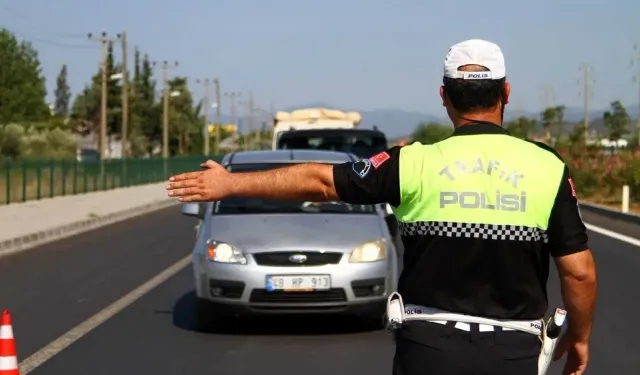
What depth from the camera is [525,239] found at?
3.47m

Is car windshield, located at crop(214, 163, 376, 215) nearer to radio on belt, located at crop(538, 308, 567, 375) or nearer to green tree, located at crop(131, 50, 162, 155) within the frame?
radio on belt, located at crop(538, 308, 567, 375)

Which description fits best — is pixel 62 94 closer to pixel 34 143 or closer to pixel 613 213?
pixel 34 143

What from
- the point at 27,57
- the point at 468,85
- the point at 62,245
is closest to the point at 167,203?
the point at 62,245

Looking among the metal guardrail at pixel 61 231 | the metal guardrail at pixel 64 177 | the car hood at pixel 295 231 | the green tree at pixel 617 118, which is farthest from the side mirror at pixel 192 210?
the green tree at pixel 617 118

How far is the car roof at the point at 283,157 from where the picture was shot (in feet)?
38.1

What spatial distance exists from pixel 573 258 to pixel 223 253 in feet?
22.3

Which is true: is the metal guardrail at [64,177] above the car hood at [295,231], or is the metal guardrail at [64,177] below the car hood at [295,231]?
below

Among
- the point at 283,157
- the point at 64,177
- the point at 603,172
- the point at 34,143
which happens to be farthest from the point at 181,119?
the point at 283,157

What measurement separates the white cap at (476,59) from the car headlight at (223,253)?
21.7 feet

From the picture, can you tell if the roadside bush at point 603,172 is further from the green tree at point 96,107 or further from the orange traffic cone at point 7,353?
the green tree at point 96,107

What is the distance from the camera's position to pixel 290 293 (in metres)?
9.96

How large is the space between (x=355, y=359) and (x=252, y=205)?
247cm

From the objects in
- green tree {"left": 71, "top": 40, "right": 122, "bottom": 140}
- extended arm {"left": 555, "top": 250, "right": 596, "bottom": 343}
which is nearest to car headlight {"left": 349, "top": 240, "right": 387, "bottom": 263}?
extended arm {"left": 555, "top": 250, "right": 596, "bottom": 343}

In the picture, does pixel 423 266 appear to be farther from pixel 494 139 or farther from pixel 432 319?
pixel 494 139
